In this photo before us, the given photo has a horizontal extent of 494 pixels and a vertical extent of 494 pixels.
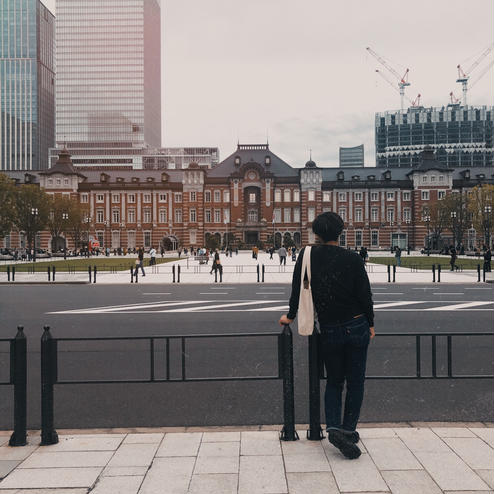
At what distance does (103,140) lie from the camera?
137875 millimetres

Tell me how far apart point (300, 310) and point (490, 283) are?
2008cm

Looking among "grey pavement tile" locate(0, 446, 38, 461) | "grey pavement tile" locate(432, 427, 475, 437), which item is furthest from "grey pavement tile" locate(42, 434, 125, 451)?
"grey pavement tile" locate(432, 427, 475, 437)

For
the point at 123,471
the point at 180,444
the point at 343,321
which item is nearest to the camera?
the point at 123,471

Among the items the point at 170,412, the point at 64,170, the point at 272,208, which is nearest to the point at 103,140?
the point at 64,170

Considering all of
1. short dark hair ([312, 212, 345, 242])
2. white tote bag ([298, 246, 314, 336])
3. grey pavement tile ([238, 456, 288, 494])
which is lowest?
grey pavement tile ([238, 456, 288, 494])

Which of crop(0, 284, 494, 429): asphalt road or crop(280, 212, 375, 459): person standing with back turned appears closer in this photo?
crop(280, 212, 375, 459): person standing with back turned

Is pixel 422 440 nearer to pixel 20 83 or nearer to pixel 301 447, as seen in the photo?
pixel 301 447

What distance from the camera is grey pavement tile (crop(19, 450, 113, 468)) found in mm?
3924

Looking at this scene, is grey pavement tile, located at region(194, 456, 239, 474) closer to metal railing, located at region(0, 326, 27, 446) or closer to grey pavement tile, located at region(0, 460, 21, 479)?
grey pavement tile, located at region(0, 460, 21, 479)

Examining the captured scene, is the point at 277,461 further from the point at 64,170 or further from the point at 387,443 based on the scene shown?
the point at 64,170

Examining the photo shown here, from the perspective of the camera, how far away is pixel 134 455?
410 centimetres

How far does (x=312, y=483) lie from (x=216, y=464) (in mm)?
857

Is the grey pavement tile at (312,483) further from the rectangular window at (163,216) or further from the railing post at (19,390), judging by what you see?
the rectangular window at (163,216)

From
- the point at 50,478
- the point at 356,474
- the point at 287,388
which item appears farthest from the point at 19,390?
the point at 356,474
